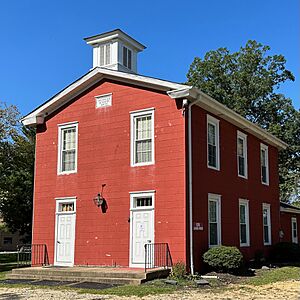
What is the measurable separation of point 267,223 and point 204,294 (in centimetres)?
1144

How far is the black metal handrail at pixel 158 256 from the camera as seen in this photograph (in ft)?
49.0

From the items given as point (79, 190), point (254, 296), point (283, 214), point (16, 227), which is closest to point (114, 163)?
point (79, 190)

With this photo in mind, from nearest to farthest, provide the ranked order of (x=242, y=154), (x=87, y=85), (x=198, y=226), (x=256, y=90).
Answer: (x=198, y=226) → (x=87, y=85) → (x=242, y=154) → (x=256, y=90)

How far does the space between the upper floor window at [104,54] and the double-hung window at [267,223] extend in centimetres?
997

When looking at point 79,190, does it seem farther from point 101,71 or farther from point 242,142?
point 242,142

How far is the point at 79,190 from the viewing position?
57.4 feet

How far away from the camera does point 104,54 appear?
19.8 meters

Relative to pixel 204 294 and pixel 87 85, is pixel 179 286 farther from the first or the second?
pixel 87 85

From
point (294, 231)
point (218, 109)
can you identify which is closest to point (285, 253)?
point (294, 231)

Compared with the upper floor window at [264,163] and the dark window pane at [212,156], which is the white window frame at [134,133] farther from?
the upper floor window at [264,163]

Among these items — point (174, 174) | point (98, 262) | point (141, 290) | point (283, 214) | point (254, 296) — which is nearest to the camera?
point (254, 296)

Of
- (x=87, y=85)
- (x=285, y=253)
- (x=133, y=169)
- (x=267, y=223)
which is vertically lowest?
(x=285, y=253)

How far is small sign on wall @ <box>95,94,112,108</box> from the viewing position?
17578mm

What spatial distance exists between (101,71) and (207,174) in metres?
5.60
